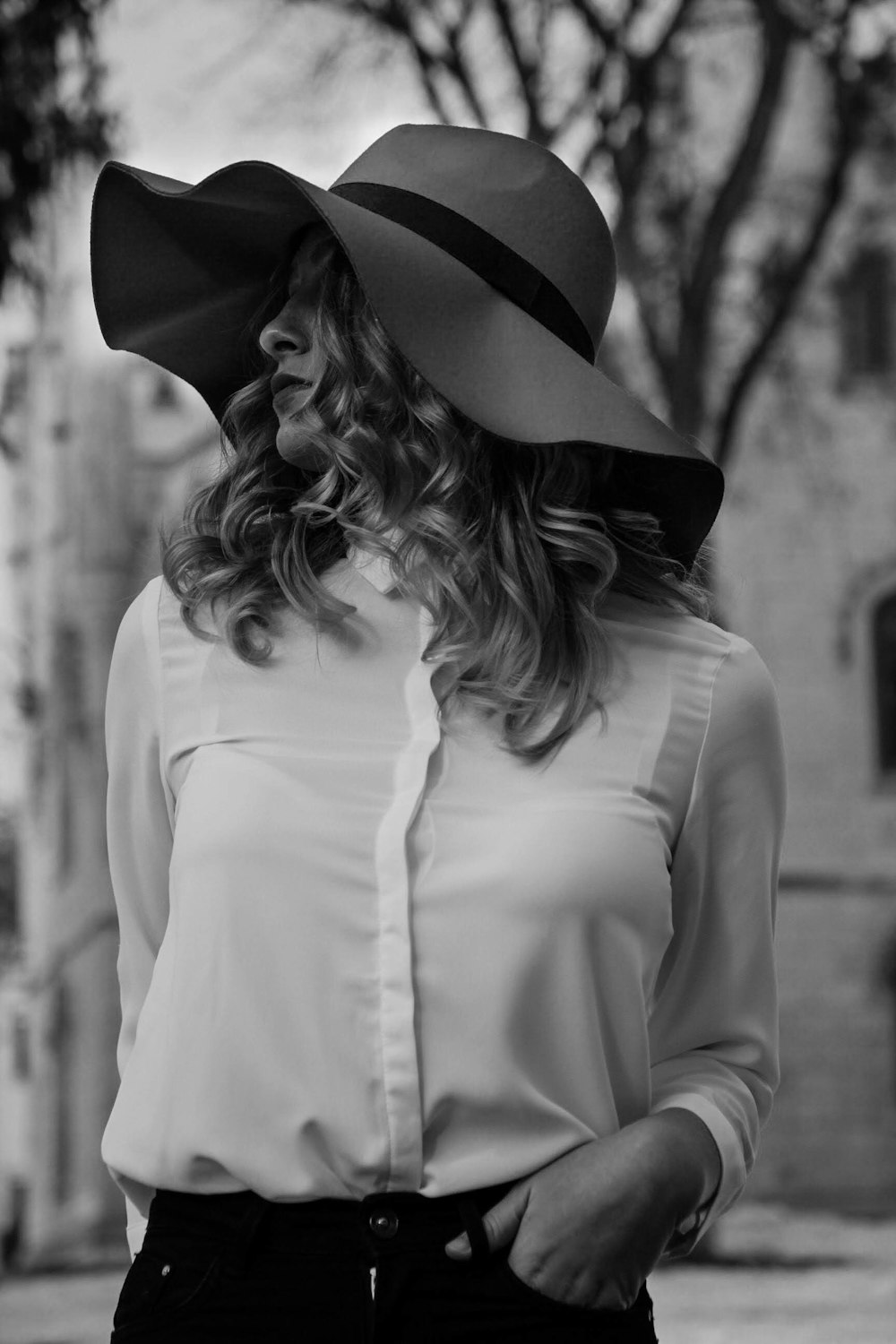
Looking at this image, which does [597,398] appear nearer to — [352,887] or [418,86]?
[352,887]

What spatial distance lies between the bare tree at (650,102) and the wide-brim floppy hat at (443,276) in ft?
25.0

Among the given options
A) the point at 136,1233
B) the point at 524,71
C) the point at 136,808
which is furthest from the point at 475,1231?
the point at 524,71

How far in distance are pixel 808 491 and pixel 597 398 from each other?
1149cm

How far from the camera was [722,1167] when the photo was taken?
53.9 inches

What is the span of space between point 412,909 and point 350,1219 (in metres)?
0.22

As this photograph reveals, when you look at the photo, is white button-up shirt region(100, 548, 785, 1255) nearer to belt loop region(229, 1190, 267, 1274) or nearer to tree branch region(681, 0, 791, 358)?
belt loop region(229, 1190, 267, 1274)

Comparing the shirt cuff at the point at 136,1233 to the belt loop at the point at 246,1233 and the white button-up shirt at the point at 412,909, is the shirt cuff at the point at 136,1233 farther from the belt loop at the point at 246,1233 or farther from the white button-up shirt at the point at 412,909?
the belt loop at the point at 246,1233

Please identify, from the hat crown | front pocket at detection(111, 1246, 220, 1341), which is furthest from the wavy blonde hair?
front pocket at detection(111, 1246, 220, 1341)

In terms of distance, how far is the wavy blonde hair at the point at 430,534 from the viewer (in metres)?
1.40

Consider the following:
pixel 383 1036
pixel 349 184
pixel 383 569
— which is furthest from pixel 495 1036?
pixel 349 184

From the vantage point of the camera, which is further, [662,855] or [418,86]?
[418,86]

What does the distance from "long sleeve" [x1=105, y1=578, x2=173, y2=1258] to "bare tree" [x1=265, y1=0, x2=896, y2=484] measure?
782 cm

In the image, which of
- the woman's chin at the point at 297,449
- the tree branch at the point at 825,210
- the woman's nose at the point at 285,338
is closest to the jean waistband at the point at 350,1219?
the woman's chin at the point at 297,449

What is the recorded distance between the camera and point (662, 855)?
4.46ft
